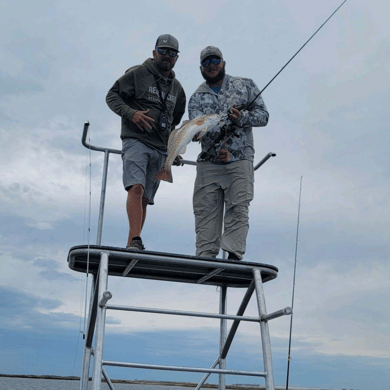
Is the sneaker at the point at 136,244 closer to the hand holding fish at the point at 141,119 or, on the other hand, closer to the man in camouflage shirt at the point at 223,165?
the man in camouflage shirt at the point at 223,165

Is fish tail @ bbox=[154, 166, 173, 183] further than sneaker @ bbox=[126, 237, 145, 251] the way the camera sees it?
Yes

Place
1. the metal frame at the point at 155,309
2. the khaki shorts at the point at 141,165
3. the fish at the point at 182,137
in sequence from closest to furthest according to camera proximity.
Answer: the metal frame at the point at 155,309 → the fish at the point at 182,137 → the khaki shorts at the point at 141,165

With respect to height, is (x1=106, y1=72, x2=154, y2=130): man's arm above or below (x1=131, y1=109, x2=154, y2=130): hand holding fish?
above

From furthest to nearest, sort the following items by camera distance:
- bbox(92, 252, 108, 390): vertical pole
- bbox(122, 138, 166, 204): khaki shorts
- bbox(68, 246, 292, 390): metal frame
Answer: bbox(122, 138, 166, 204): khaki shorts → bbox(68, 246, 292, 390): metal frame → bbox(92, 252, 108, 390): vertical pole

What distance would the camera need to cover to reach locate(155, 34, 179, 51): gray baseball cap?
5.07 meters

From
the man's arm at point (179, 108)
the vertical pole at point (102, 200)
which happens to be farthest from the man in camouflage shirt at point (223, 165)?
the vertical pole at point (102, 200)

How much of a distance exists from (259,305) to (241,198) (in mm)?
1323

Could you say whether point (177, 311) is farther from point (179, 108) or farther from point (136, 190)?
point (179, 108)

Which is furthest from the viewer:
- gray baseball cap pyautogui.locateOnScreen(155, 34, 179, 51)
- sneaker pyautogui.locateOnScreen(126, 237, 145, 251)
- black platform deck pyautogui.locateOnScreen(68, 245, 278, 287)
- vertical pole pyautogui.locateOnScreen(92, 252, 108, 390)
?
gray baseball cap pyautogui.locateOnScreen(155, 34, 179, 51)

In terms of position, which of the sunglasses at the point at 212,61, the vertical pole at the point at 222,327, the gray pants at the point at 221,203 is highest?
the sunglasses at the point at 212,61

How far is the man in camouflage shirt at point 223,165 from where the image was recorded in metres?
4.90

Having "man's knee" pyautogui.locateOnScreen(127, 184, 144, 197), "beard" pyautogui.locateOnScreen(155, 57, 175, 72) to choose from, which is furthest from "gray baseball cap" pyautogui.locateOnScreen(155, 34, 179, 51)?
"man's knee" pyautogui.locateOnScreen(127, 184, 144, 197)

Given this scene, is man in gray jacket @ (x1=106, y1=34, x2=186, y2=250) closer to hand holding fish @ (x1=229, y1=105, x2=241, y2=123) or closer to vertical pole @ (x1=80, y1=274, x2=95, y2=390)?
hand holding fish @ (x1=229, y1=105, x2=241, y2=123)

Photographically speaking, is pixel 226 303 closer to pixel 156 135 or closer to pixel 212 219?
pixel 212 219
